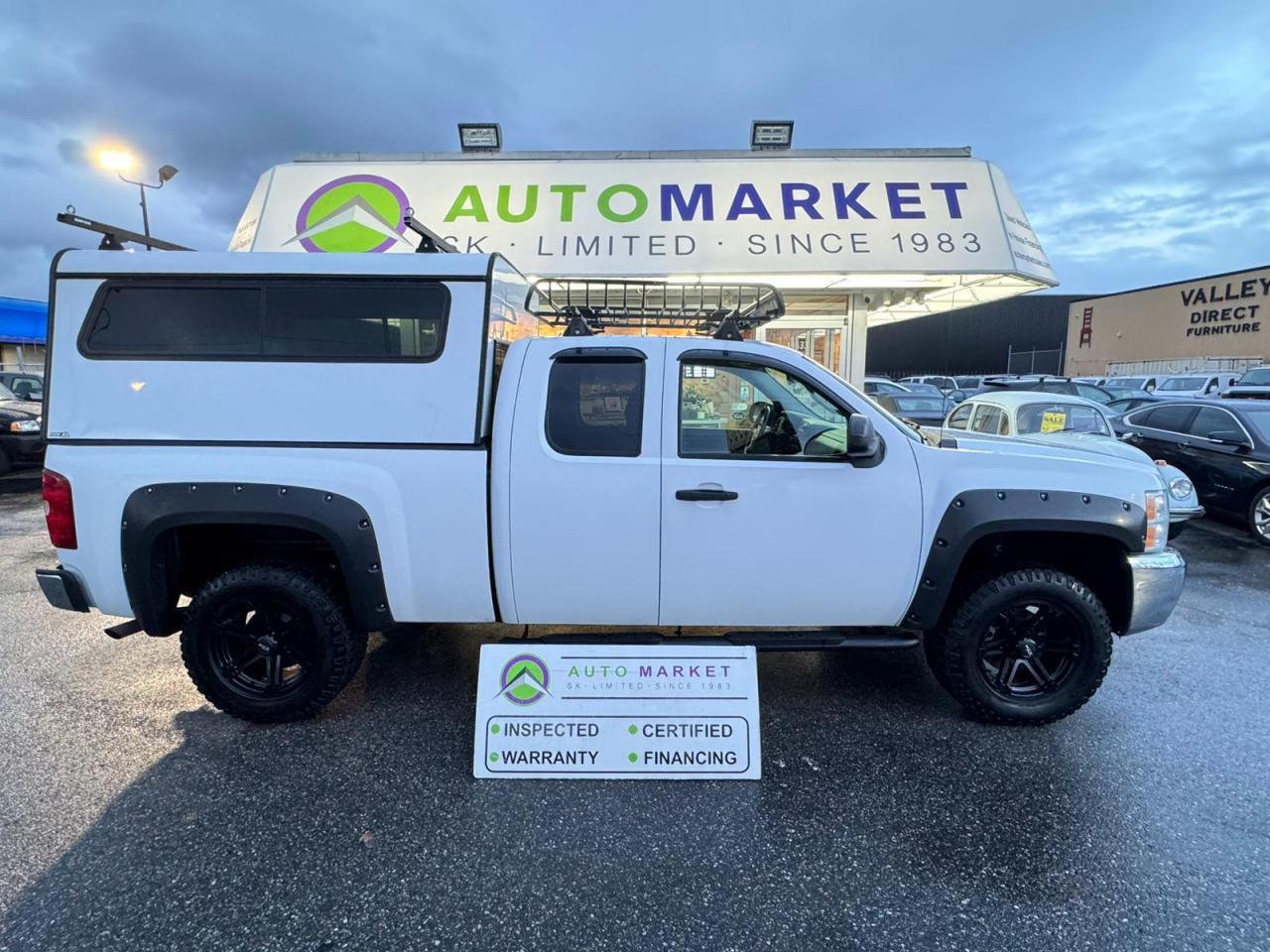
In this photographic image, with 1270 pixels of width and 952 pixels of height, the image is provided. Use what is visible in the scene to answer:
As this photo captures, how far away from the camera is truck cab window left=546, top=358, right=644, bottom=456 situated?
2984 millimetres

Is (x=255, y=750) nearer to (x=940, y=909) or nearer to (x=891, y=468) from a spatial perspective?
(x=940, y=909)

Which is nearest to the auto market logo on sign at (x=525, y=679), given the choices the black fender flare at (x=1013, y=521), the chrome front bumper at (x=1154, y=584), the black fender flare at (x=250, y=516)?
the black fender flare at (x=250, y=516)

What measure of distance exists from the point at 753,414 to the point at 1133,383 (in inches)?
926

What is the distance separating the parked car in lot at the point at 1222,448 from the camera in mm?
7086

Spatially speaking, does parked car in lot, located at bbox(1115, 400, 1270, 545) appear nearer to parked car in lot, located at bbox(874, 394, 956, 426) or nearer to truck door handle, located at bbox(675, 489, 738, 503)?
parked car in lot, located at bbox(874, 394, 956, 426)

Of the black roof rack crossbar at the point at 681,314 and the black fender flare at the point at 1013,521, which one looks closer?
the black fender flare at the point at 1013,521

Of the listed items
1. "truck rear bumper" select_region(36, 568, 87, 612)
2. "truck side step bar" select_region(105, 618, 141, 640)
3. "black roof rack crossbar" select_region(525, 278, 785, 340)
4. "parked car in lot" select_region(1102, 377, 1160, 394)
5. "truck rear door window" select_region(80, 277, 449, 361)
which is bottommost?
"truck side step bar" select_region(105, 618, 141, 640)

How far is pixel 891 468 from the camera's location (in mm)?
2988

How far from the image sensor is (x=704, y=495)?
2908 mm

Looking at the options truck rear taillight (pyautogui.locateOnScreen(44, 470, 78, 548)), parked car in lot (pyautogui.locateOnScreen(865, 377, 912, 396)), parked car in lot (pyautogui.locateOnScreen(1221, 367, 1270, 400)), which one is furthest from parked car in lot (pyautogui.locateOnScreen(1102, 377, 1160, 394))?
truck rear taillight (pyautogui.locateOnScreen(44, 470, 78, 548))

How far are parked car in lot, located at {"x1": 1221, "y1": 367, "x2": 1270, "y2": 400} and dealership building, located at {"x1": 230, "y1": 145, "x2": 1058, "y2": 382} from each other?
10415 mm

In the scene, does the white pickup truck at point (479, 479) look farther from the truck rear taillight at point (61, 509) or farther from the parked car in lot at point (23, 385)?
the parked car in lot at point (23, 385)

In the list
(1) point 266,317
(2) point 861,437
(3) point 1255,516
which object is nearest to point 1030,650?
(2) point 861,437

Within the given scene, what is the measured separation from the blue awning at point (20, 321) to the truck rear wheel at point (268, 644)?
1269 inches
